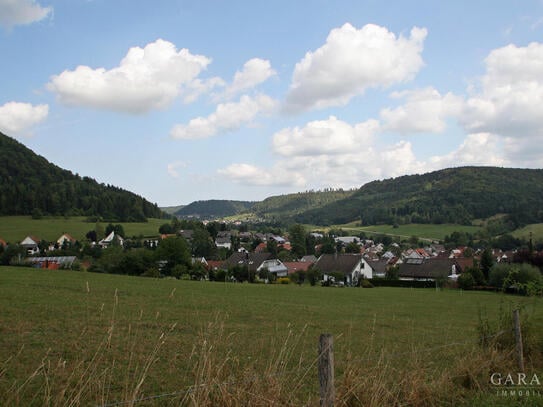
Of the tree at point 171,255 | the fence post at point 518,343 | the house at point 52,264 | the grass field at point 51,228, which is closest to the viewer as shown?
the fence post at point 518,343

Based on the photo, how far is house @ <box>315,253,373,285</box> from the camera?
76812 millimetres

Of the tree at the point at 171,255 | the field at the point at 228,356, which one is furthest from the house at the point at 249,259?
the field at the point at 228,356

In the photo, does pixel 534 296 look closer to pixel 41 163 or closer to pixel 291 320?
pixel 291 320

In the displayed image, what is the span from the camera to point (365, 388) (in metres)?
5.29

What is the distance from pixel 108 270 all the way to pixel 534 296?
197 feet

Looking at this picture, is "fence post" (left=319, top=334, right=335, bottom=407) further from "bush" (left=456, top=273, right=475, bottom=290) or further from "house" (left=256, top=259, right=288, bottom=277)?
"house" (left=256, top=259, right=288, bottom=277)

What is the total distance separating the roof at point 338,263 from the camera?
7775 centimetres

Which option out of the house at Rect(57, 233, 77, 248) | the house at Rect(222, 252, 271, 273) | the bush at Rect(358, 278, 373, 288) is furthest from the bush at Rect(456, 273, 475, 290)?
the house at Rect(57, 233, 77, 248)

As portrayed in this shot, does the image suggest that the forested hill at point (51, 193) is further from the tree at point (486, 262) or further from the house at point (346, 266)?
the tree at point (486, 262)

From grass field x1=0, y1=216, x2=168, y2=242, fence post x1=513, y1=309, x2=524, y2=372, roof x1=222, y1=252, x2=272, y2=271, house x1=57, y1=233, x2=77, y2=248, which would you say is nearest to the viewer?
fence post x1=513, y1=309, x2=524, y2=372

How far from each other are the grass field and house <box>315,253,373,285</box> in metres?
54.6

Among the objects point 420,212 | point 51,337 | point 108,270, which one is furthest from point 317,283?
point 420,212

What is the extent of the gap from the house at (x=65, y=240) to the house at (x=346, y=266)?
5215cm

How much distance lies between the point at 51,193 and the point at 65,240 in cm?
4468
